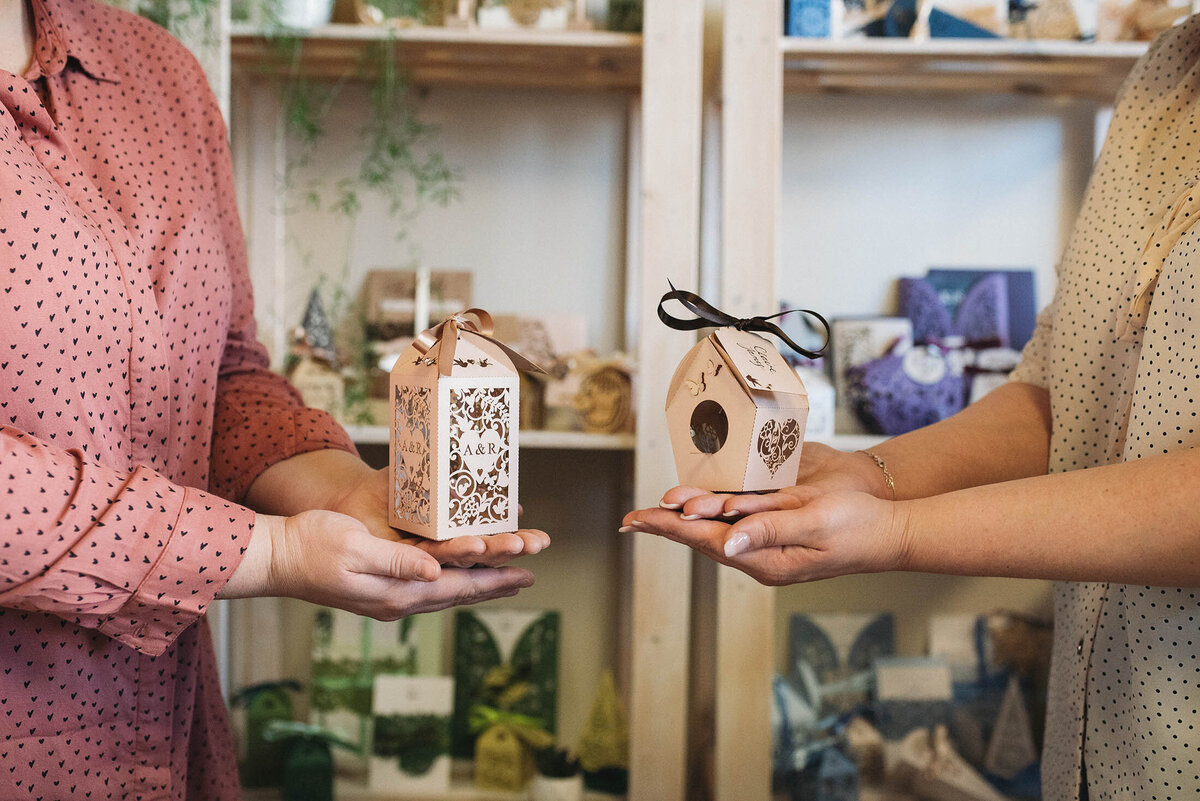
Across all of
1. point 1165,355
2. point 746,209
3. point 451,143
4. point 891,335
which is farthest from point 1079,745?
point 451,143

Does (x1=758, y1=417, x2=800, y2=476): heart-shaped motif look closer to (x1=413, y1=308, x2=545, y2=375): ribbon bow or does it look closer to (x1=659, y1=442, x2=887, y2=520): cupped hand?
(x1=659, y1=442, x2=887, y2=520): cupped hand

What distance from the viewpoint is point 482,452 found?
2.95 feet

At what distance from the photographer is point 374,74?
5.81 ft

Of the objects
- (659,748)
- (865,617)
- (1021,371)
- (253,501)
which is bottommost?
(659,748)

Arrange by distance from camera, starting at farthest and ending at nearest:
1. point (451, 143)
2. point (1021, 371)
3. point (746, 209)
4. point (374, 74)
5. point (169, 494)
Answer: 1. point (451, 143)
2. point (374, 74)
3. point (746, 209)
4. point (1021, 371)
5. point (169, 494)

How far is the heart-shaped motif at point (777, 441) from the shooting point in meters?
0.93

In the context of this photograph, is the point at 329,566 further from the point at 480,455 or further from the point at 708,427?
the point at 708,427

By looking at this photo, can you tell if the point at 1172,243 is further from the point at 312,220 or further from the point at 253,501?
the point at 312,220

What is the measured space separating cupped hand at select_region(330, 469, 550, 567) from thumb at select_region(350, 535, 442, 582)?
4 centimetres

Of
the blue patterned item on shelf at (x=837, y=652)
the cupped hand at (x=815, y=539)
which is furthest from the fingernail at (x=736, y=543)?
the blue patterned item on shelf at (x=837, y=652)

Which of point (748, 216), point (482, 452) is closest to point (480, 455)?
point (482, 452)

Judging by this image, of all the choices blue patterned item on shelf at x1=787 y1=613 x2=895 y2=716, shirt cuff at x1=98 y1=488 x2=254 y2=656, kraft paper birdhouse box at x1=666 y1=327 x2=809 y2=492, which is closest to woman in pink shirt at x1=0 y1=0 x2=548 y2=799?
shirt cuff at x1=98 y1=488 x2=254 y2=656

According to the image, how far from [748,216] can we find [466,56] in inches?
24.4

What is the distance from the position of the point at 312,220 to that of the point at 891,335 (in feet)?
3.94
